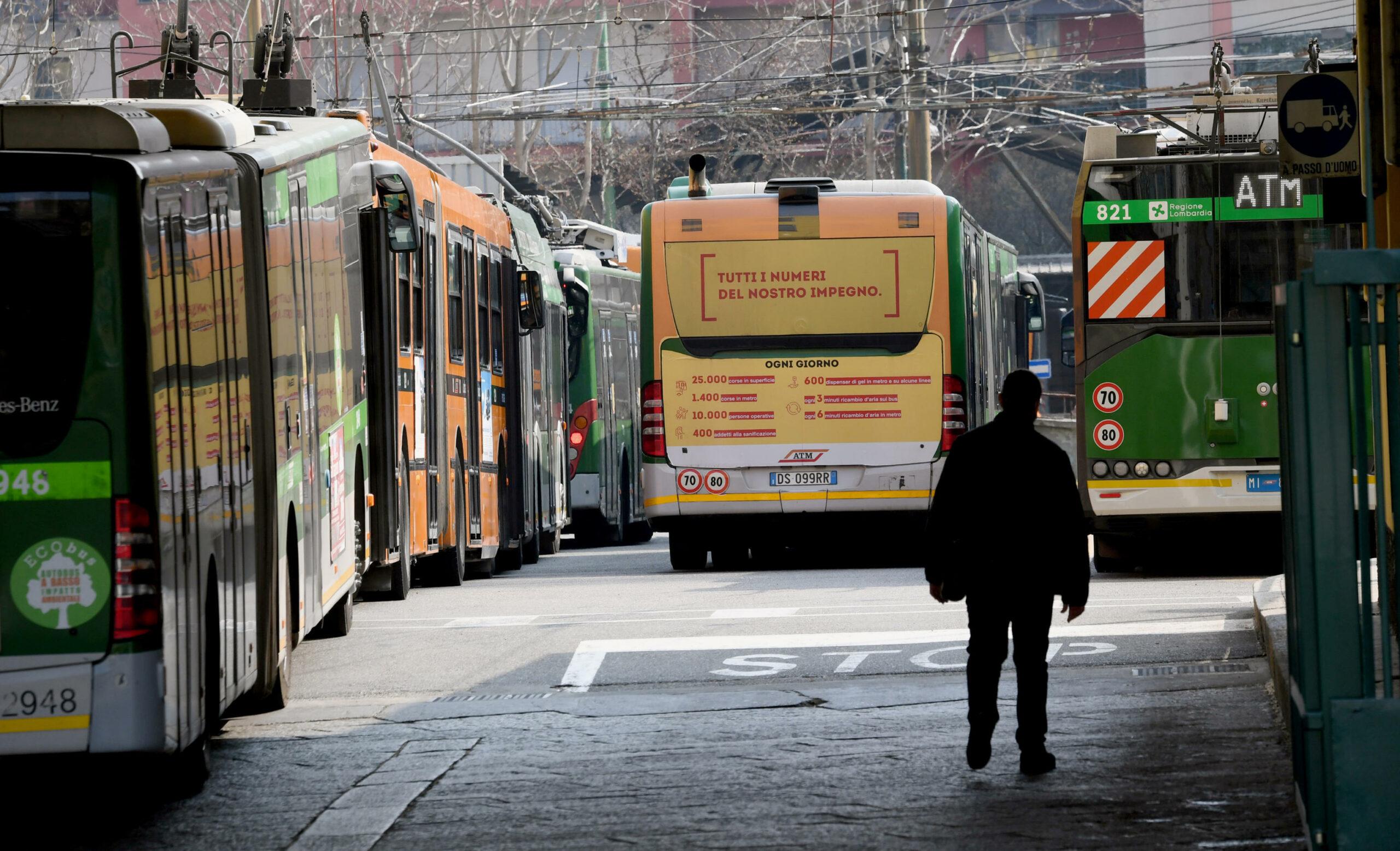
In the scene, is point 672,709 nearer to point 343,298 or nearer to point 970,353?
point 343,298

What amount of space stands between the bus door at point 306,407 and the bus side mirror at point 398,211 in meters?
4.03

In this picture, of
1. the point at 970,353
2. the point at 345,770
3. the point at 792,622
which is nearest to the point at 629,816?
the point at 345,770

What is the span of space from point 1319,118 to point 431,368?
7.60 meters

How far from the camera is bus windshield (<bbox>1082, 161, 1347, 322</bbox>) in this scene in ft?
60.0

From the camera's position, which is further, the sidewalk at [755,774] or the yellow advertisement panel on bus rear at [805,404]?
the yellow advertisement panel on bus rear at [805,404]

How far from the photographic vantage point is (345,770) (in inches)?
364

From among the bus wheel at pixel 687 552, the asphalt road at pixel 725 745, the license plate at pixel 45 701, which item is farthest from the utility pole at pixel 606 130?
the license plate at pixel 45 701

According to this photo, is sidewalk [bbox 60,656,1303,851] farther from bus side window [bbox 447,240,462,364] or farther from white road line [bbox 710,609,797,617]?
bus side window [bbox 447,240,462,364]

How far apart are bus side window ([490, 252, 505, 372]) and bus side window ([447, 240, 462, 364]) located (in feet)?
5.75

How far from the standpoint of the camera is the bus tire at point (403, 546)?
53.5 feet

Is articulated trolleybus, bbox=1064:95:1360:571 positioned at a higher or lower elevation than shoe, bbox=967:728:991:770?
higher

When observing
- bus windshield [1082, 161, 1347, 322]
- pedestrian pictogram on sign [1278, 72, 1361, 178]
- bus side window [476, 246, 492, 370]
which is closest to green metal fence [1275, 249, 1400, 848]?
pedestrian pictogram on sign [1278, 72, 1361, 178]

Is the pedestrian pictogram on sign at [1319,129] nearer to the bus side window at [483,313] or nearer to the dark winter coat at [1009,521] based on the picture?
the dark winter coat at [1009,521]

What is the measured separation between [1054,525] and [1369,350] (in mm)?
→ 2580
